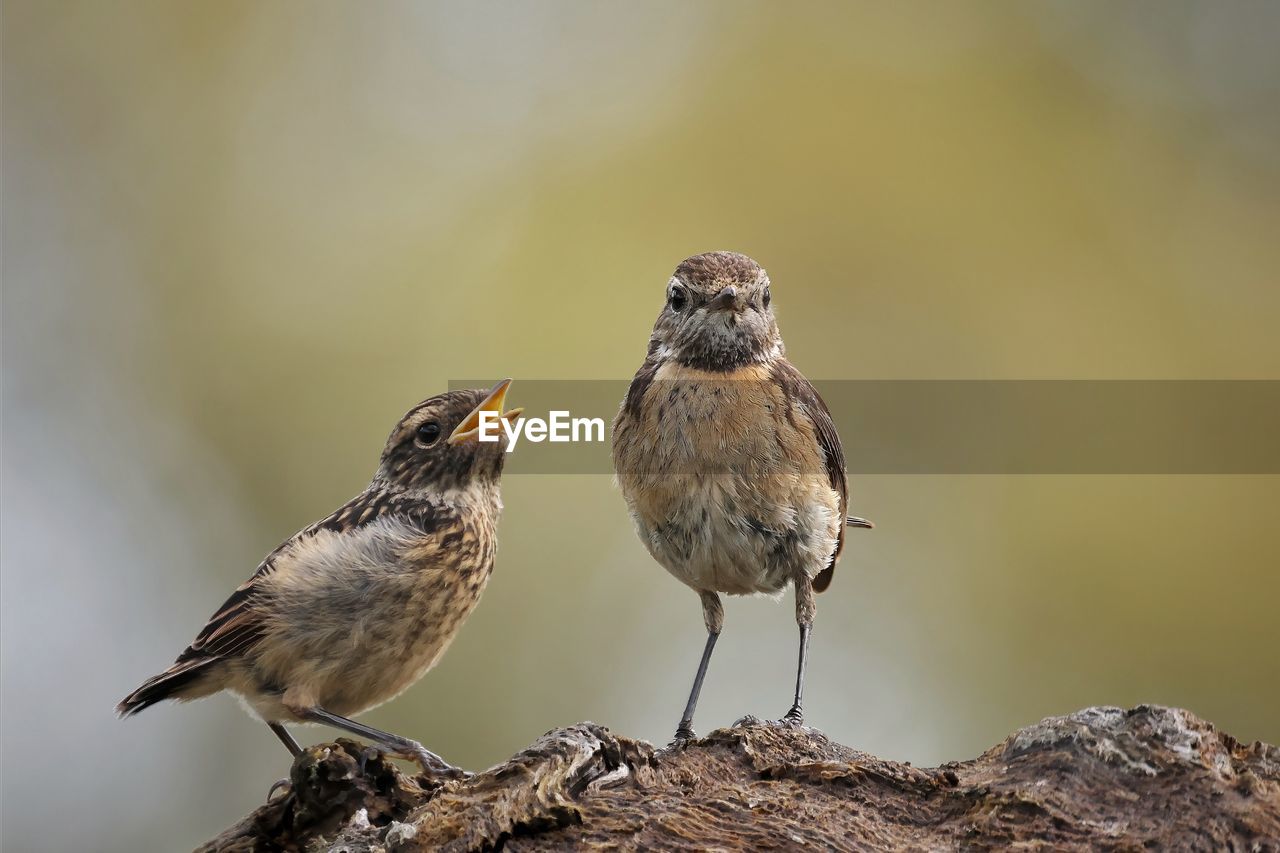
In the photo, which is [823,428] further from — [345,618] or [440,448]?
[345,618]

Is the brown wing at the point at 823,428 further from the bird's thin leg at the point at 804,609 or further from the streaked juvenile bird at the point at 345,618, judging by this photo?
the streaked juvenile bird at the point at 345,618

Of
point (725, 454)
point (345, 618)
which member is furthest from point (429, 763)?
point (725, 454)

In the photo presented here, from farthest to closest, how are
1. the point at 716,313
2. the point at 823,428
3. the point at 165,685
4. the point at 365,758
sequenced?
the point at 823,428, the point at 716,313, the point at 165,685, the point at 365,758

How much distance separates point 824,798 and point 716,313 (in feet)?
7.25

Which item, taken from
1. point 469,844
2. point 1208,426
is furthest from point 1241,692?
point 469,844

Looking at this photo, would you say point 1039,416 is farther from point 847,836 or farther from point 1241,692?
point 847,836

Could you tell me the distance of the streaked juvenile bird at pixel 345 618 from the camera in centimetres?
540

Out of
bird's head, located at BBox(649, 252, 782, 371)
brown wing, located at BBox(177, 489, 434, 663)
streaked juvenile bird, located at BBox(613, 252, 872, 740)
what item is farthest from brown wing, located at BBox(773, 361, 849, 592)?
brown wing, located at BBox(177, 489, 434, 663)

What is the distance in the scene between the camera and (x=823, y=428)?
6098mm

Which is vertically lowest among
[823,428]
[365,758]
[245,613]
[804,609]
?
[365,758]

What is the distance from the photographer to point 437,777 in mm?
4793

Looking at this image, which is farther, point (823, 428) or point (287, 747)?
point (823, 428)

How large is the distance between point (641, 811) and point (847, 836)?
63cm

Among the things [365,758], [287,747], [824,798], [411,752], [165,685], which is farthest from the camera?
[287,747]
